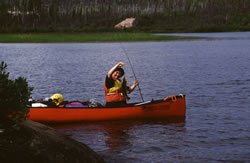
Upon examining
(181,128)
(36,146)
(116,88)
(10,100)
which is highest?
(10,100)

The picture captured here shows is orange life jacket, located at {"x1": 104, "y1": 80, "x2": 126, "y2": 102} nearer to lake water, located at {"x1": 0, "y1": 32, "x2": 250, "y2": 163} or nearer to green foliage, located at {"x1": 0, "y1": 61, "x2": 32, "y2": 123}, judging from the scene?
lake water, located at {"x1": 0, "y1": 32, "x2": 250, "y2": 163}

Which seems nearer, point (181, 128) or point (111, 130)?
point (111, 130)

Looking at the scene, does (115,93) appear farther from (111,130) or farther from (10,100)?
(10,100)

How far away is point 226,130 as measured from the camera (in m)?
12.6

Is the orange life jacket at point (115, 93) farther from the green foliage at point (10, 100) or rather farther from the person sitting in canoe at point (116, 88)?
the green foliage at point (10, 100)

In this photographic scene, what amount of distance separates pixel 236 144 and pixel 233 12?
18922 cm

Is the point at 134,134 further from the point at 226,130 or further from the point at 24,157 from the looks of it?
the point at 24,157

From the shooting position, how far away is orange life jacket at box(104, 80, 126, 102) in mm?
13271

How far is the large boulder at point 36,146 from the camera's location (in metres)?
6.96

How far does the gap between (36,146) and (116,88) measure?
20.7 feet

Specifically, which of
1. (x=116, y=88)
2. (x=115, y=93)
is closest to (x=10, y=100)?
(x=116, y=88)

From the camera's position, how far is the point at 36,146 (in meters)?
7.17

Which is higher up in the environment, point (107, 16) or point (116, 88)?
point (116, 88)

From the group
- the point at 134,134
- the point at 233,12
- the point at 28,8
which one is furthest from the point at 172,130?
the point at 233,12
